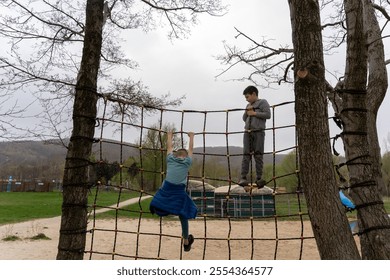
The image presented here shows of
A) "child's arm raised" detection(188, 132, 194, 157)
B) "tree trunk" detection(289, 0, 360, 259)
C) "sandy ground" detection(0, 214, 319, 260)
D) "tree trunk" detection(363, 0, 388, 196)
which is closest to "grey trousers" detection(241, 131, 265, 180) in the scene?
"child's arm raised" detection(188, 132, 194, 157)

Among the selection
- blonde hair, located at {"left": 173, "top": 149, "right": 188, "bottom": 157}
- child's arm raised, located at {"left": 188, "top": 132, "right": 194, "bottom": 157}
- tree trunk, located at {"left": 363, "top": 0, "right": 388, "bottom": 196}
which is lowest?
blonde hair, located at {"left": 173, "top": 149, "right": 188, "bottom": 157}

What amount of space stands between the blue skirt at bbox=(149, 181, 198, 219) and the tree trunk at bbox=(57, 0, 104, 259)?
26.6 inches

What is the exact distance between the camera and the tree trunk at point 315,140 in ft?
7.94

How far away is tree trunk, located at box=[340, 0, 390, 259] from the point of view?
9.12 ft

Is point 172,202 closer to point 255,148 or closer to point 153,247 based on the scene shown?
point 255,148

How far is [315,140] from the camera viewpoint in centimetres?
251

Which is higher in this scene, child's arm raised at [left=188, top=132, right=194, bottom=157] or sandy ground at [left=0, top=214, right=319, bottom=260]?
child's arm raised at [left=188, top=132, right=194, bottom=157]

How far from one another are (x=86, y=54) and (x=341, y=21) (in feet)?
15.8

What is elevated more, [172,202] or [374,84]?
[374,84]

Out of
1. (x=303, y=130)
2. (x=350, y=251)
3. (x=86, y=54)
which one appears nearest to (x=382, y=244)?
(x=350, y=251)

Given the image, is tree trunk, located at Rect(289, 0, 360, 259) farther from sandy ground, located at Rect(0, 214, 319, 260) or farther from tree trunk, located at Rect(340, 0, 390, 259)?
sandy ground, located at Rect(0, 214, 319, 260)

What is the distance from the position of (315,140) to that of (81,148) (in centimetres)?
213

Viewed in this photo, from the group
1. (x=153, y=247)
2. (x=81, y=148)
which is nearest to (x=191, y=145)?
(x=81, y=148)

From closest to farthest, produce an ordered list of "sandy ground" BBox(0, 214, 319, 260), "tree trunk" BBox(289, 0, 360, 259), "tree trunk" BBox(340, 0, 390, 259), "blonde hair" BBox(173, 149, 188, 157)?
1. "tree trunk" BBox(289, 0, 360, 259)
2. "tree trunk" BBox(340, 0, 390, 259)
3. "blonde hair" BBox(173, 149, 188, 157)
4. "sandy ground" BBox(0, 214, 319, 260)
